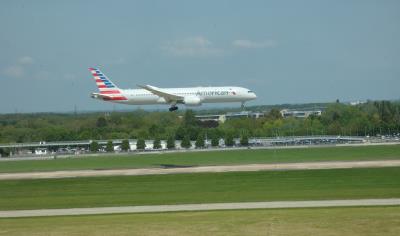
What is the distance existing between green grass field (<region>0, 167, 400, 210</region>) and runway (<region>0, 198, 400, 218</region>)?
179 cm

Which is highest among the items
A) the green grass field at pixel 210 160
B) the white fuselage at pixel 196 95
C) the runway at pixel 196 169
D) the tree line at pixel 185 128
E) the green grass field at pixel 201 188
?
the white fuselage at pixel 196 95

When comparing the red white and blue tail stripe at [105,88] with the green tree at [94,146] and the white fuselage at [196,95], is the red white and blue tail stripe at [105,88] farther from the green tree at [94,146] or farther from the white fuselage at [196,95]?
the green tree at [94,146]

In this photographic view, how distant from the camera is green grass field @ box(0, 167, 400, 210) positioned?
3912 cm

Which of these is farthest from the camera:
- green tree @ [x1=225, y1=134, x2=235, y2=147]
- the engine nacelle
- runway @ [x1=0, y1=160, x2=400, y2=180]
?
green tree @ [x1=225, y1=134, x2=235, y2=147]

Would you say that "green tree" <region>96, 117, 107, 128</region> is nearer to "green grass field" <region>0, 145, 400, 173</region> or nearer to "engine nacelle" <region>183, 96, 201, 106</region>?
"engine nacelle" <region>183, 96, 201, 106</region>

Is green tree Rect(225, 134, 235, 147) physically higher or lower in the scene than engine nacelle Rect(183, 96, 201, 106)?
lower

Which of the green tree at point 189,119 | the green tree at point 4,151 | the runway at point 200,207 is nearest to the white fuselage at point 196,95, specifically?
the green tree at point 4,151

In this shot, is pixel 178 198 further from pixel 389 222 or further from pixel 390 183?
pixel 389 222

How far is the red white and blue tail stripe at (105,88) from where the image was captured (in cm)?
9444

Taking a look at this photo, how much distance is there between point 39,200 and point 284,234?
2029cm

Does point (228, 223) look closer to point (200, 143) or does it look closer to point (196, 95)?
point (196, 95)

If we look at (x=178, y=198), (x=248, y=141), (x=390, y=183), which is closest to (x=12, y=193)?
(x=178, y=198)

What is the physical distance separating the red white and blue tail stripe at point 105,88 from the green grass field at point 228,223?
61.8m

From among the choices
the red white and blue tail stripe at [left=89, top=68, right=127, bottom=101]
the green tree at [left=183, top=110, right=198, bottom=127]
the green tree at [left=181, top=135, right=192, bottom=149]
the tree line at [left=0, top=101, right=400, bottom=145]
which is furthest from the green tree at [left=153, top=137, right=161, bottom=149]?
the green tree at [left=183, top=110, right=198, bottom=127]
